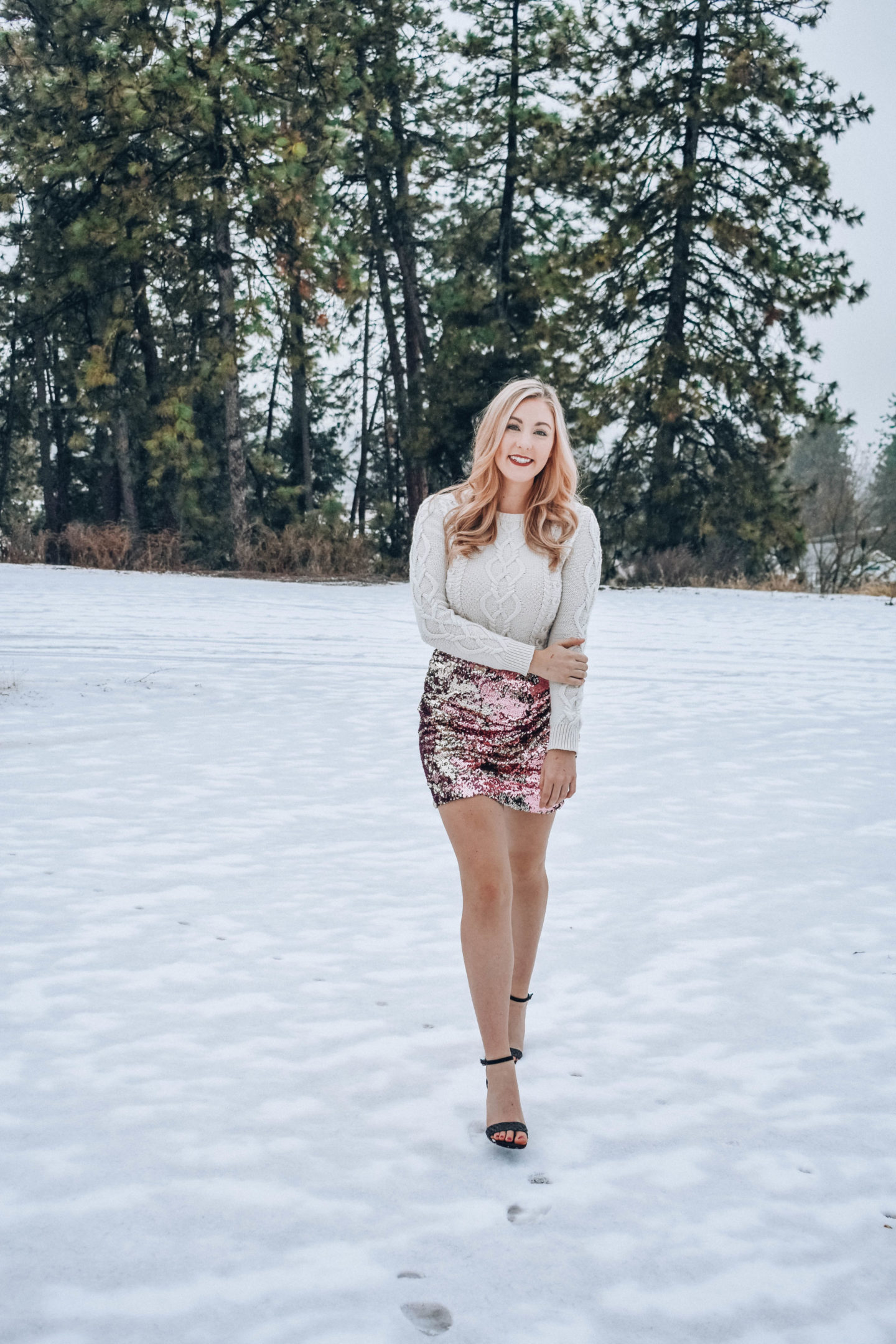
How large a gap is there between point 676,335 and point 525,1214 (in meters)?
22.7

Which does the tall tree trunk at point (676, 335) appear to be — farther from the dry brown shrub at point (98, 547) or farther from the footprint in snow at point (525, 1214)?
the footprint in snow at point (525, 1214)

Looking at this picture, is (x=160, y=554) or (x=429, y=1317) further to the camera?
(x=160, y=554)

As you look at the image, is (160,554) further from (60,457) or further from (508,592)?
(508,592)

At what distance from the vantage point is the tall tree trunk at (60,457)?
102ft

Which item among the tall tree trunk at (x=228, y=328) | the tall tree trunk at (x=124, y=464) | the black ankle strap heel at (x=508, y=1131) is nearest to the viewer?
the black ankle strap heel at (x=508, y=1131)

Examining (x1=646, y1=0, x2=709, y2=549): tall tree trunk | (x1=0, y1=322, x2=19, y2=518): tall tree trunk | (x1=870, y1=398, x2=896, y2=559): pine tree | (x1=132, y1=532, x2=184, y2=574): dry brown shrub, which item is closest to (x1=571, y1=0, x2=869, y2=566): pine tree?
(x1=646, y1=0, x2=709, y2=549): tall tree trunk

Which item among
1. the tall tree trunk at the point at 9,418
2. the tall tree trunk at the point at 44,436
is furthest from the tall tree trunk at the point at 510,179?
the tall tree trunk at the point at 9,418

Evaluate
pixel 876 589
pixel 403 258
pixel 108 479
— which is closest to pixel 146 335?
pixel 108 479

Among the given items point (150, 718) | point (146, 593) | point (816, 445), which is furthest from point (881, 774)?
point (816, 445)

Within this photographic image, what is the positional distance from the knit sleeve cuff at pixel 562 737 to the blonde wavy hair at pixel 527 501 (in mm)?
398

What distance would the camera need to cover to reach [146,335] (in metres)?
25.6

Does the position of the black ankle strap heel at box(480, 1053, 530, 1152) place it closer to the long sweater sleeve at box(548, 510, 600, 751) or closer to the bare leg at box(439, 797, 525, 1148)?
the bare leg at box(439, 797, 525, 1148)

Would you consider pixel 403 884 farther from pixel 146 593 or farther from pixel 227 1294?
pixel 146 593

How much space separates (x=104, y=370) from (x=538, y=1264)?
23.5 m
